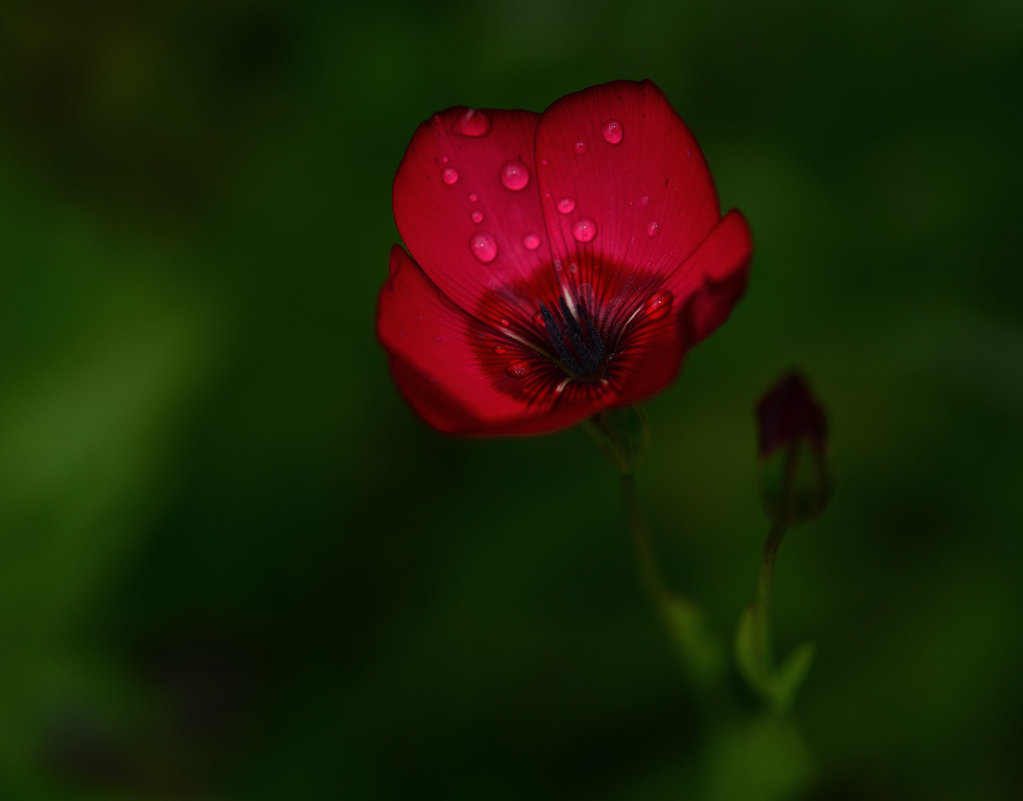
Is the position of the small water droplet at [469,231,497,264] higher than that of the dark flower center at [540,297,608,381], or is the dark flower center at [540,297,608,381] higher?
the small water droplet at [469,231,497,264]

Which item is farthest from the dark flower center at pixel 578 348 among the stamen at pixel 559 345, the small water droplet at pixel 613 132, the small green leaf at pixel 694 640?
the small green leaf at pixel 694 640

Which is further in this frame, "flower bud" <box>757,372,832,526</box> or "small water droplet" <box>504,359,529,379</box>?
"small water droplet" <box>504,359,529,379</box>

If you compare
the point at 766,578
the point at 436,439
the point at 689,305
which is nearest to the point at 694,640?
the point at 766,578

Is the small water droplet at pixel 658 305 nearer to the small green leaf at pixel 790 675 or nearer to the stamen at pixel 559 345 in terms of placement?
the stamen at pixel 559 345

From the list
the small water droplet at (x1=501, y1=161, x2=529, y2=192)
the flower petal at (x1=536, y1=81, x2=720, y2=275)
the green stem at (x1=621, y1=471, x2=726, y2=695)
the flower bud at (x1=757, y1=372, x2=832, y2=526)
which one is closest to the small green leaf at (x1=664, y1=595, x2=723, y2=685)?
the green stem at (x1=621, y1=471, x2=726, y2=695)

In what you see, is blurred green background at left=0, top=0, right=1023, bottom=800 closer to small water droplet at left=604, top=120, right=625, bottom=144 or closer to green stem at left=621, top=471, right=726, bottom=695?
green stem at left=621, top=471, right=726, bottom=695
